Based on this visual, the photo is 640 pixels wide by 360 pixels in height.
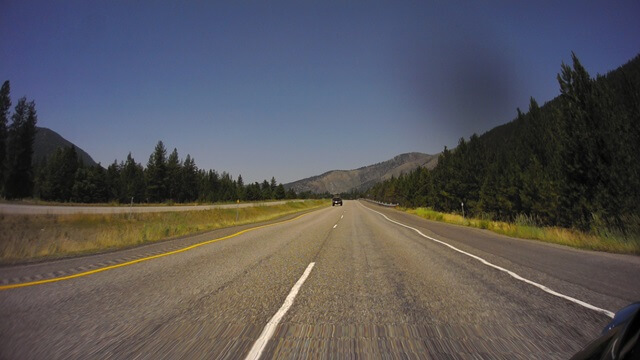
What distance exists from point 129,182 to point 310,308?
310 ft

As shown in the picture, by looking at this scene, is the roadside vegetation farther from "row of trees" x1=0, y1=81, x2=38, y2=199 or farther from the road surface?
"row of trees" x1=0, y1=81, x2=38, y2=199

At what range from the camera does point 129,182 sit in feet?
270

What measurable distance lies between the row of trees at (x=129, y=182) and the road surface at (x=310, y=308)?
56481 mm

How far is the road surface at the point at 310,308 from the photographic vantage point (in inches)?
117

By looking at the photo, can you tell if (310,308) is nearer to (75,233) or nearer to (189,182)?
(75,233)

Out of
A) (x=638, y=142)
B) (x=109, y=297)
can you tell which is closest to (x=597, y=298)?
(x=109, y=297)

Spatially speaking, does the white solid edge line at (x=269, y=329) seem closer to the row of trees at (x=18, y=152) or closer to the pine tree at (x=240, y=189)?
the row of trees at (x=18, y=152)

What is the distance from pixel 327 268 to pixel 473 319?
3.56 metres

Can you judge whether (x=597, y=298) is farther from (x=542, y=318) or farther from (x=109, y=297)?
A: (x=109, y=297)

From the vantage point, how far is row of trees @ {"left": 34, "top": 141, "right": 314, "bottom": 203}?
61594 millimetres

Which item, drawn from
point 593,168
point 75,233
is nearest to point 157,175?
point 75,233

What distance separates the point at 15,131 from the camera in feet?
151

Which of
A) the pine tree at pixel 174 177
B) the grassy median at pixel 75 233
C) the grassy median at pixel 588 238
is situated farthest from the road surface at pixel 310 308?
the pine tree at pixel 174 177

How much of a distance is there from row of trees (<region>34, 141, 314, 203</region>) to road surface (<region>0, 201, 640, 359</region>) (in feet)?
185
